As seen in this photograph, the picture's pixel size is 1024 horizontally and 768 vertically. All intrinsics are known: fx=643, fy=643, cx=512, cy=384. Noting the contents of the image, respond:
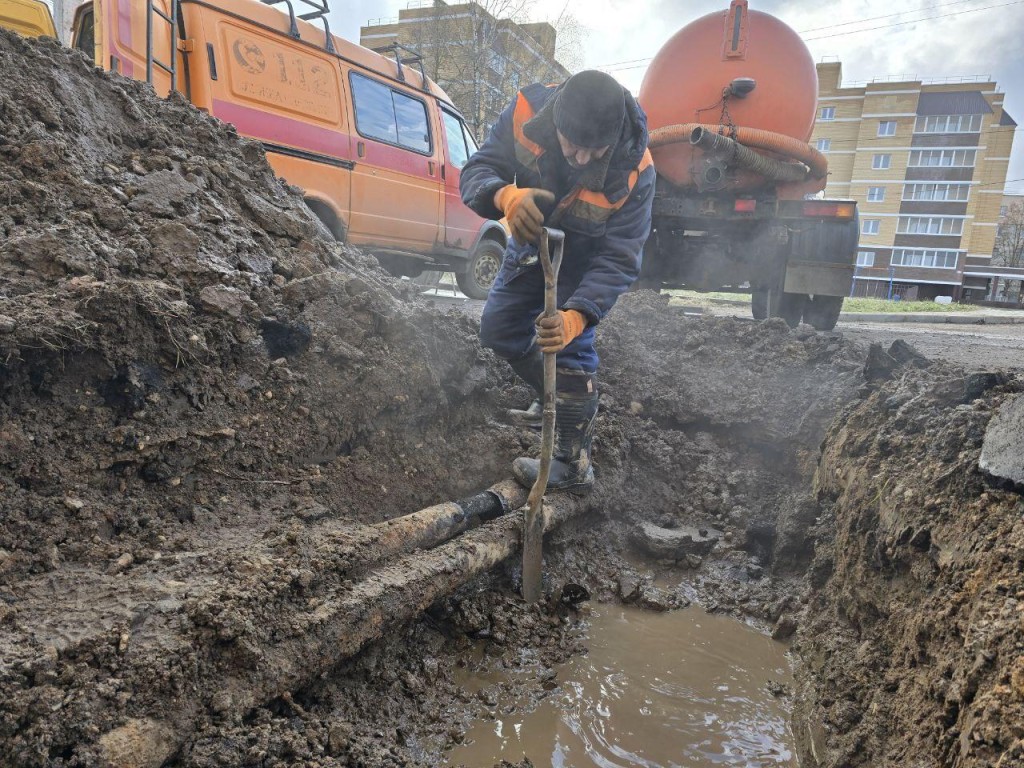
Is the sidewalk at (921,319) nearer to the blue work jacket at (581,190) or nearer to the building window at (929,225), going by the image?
the blue work jacket at (581,190)

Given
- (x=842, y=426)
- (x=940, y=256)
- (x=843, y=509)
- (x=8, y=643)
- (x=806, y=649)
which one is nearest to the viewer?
(x=8, y=643)

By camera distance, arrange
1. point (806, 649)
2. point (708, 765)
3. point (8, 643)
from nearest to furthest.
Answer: point (8, 643)
point (708, 765)
point (806, 649)

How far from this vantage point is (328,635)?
167cm

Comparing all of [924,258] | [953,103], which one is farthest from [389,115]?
[953,103]

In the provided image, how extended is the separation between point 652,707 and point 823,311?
5128 mm

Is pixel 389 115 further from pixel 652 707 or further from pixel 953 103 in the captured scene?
pixel 953 103

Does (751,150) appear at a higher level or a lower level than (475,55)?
lower

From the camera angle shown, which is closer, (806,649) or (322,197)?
(806,649)

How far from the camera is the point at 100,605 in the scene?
1498mm

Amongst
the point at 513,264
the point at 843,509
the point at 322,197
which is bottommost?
the point at 843,509

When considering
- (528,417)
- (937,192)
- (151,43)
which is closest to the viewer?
(528,417)

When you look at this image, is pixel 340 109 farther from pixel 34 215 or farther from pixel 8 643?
pixel 8 643

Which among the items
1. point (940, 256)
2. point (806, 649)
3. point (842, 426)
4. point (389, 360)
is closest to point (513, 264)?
point (389, 360)

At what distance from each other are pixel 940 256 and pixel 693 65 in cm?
4173
